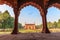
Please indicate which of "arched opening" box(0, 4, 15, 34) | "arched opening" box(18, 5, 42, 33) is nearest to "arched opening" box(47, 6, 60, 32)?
"arched opening" box(18, 5, 42, 33)

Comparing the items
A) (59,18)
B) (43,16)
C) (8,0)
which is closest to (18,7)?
(8,0)

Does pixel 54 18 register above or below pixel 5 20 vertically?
above

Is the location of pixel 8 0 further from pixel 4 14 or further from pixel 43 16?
pixel 43 16

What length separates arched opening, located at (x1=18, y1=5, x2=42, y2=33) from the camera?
14483 millimetres

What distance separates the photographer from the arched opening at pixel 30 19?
570 inches

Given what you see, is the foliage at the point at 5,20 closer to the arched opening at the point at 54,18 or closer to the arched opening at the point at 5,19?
the arched opening at the point at 5,19

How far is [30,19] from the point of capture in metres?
15.0

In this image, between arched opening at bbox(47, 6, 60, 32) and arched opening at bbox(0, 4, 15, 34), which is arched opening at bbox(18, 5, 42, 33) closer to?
arched opening at bbox(0, 4, 15, 34)

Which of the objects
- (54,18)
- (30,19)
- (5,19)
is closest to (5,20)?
(5,19)

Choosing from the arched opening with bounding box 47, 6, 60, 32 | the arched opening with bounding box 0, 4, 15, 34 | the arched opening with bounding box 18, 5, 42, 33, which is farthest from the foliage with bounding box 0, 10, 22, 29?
the arched opening with bounding box 47, 6, 60, 32

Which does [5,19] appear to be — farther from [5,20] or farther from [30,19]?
[30,19]

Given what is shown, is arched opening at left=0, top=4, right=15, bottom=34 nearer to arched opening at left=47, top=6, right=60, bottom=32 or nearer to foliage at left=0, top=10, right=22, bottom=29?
foliage at left=0, top=10, right=22, bottom=29

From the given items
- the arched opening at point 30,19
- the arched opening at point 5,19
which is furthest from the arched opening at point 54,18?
the arched opening at point 5,19

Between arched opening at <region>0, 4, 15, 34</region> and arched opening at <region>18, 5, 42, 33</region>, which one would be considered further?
arched opening at <region>18, 5, 42, 33</region>
